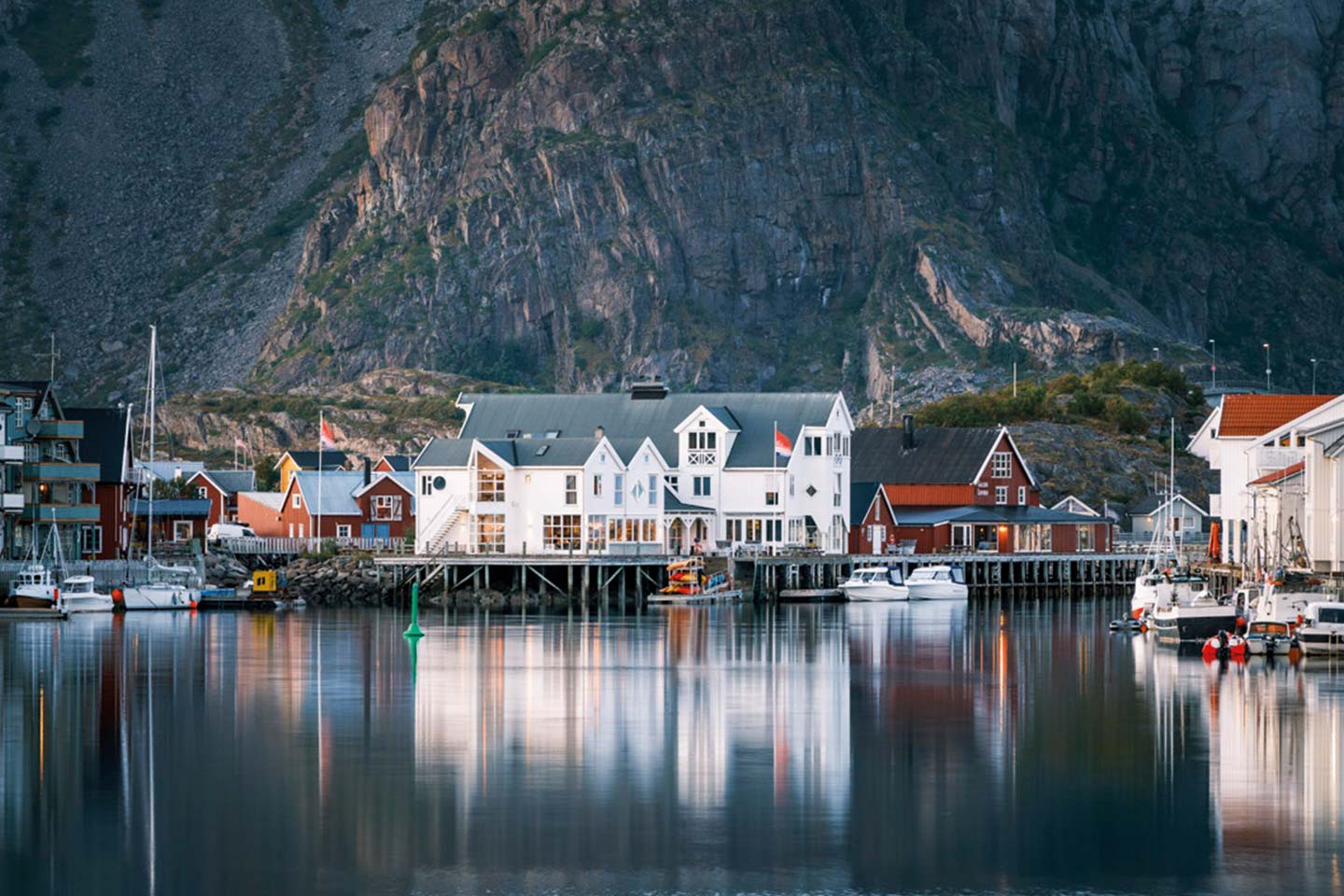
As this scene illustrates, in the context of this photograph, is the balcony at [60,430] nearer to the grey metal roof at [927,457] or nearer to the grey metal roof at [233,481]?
the grey metal roof at [233,481]

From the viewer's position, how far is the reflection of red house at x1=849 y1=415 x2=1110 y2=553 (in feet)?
418

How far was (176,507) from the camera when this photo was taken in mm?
118688

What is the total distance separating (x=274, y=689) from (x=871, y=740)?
689 inches

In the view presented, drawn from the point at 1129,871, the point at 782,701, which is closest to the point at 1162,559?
the point at 782,701

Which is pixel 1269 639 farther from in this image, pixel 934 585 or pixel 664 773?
pixel 934 585

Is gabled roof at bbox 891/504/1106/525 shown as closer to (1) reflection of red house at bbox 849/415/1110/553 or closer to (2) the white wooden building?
(1) reflection of red house at bbox 849/415/1110/553

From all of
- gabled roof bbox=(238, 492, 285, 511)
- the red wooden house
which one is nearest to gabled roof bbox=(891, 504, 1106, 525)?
the red wooden house

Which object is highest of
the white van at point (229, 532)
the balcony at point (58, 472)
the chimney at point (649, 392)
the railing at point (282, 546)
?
the chimney at point (649, 392)

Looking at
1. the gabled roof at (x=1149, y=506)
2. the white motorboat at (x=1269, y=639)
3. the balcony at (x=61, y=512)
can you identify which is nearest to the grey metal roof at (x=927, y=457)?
the gabled roof at (x=1149, y=506)

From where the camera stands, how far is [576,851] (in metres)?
35.4

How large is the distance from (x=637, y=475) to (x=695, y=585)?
7285 millimetres

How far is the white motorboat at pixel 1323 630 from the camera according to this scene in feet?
222

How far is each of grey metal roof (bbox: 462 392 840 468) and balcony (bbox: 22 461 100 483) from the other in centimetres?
2224

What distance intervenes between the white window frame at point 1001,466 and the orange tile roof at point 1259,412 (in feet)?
95.4
